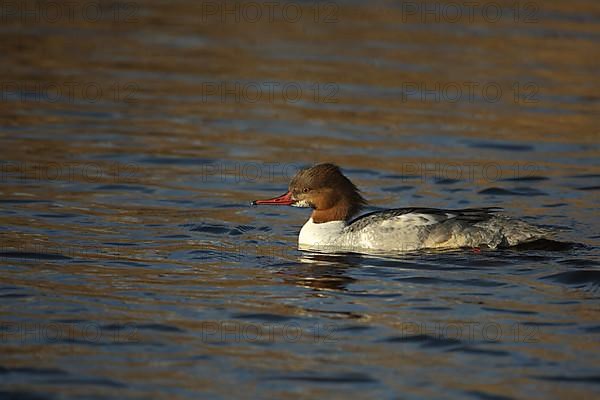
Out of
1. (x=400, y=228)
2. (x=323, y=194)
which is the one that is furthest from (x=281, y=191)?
(x=400, y=228)

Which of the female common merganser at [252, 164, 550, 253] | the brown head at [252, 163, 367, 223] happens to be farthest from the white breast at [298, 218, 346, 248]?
the brown head at [252, 163, 367, 223]

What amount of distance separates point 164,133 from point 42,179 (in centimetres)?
269

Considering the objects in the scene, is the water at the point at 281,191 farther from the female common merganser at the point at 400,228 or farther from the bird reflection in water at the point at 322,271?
the female common merganser at the point at 400,228

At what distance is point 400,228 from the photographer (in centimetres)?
1071

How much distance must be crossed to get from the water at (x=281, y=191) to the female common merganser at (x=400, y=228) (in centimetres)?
25

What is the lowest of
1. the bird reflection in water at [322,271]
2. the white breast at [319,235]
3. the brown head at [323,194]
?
the bird reflection in water at [322,271]

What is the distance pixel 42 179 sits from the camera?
42.9 ft

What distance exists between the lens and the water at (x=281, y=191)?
25.1 ft

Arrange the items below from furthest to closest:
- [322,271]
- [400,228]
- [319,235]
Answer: [319,235] → [400,228] → [322,271]

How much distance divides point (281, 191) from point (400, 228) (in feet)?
9.22

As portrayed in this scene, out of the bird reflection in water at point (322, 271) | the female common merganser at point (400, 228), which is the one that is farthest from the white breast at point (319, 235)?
the bird reflection in water at point (322, 271)

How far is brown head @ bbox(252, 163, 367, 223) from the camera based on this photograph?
1108cm

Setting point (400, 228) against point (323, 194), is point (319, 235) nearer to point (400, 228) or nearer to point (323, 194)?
point (323, 194)

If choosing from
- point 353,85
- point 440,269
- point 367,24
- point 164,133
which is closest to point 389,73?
point 353,85
